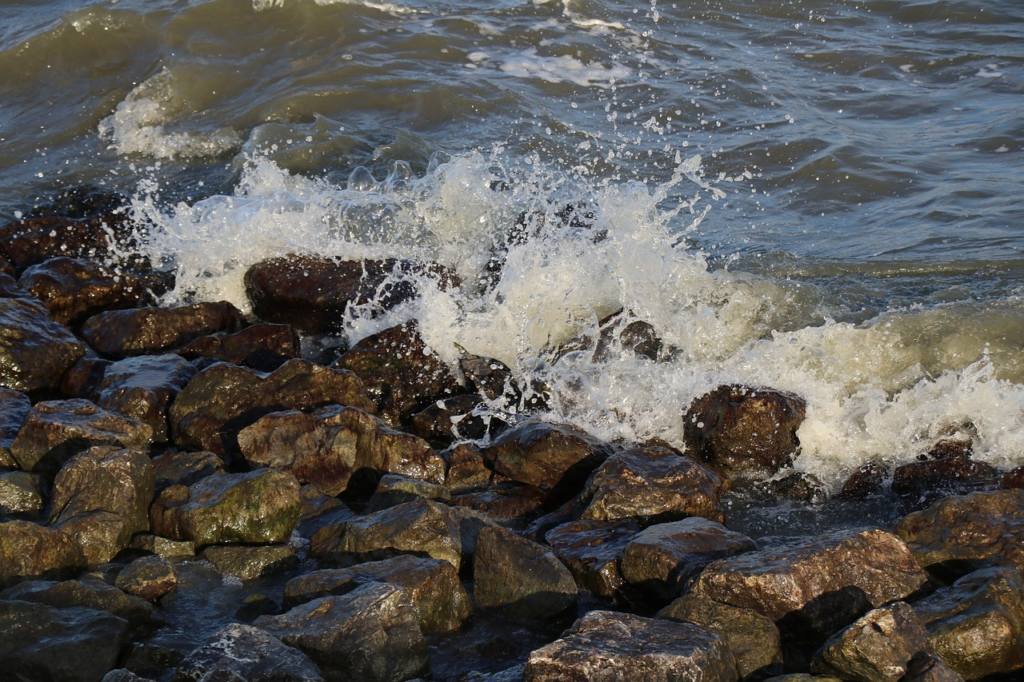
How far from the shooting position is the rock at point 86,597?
312 centimetres

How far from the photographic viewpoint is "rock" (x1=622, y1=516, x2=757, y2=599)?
3.49 metres

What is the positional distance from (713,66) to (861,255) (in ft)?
13.7

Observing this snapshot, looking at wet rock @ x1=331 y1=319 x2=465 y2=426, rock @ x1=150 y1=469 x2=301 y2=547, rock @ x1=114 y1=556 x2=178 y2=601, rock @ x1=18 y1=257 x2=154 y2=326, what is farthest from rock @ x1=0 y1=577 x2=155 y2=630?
rock @ x1=18 y1=257 x2=154 y2=326

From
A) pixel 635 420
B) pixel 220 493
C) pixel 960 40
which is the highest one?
pixel 960 40

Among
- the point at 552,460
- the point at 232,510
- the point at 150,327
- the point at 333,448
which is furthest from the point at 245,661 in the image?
the point at 150,327

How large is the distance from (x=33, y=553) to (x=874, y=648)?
2.65 metres

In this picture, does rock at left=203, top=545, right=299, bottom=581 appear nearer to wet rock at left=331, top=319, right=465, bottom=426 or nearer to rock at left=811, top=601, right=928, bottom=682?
wet rock at left=331, top=319, right=465, bottom=426

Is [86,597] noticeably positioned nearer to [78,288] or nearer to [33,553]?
[33,553]

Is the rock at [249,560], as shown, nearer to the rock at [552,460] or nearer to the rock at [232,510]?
the rock at [232,510]

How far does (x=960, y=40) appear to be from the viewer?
35.8 ft

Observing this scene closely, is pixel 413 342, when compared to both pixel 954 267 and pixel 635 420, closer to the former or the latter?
pixel 635 420

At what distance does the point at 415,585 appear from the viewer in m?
3.31

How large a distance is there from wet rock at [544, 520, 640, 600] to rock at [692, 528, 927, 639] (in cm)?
39

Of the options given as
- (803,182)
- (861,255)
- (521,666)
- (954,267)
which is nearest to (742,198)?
(803,182)
